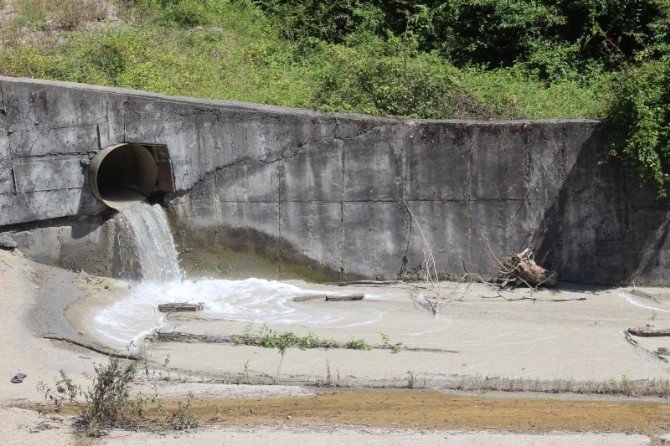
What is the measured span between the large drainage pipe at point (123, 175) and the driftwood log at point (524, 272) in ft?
17.2

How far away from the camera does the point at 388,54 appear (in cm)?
1581

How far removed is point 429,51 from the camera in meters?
17.5

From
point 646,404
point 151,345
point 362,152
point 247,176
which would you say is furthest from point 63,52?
point 646,404

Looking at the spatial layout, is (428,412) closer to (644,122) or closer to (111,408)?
(111,408)

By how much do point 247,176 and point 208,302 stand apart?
2.04 meters

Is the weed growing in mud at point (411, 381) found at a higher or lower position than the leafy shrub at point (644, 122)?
lower

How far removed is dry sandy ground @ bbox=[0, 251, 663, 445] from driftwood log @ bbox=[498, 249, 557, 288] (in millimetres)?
632

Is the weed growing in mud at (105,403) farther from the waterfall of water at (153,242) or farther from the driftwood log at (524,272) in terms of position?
the driftwood log at (524,272)

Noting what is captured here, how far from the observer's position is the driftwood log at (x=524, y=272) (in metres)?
13.0

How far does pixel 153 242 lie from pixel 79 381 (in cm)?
429

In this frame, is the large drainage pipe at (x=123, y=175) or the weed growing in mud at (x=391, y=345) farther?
the large drainage pipe at (x=123, y=175)

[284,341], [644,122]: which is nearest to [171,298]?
[284,341]

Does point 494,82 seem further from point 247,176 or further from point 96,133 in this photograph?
point 96,133

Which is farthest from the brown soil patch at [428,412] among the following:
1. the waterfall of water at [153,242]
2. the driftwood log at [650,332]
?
the waterfall of water at [153,242]
